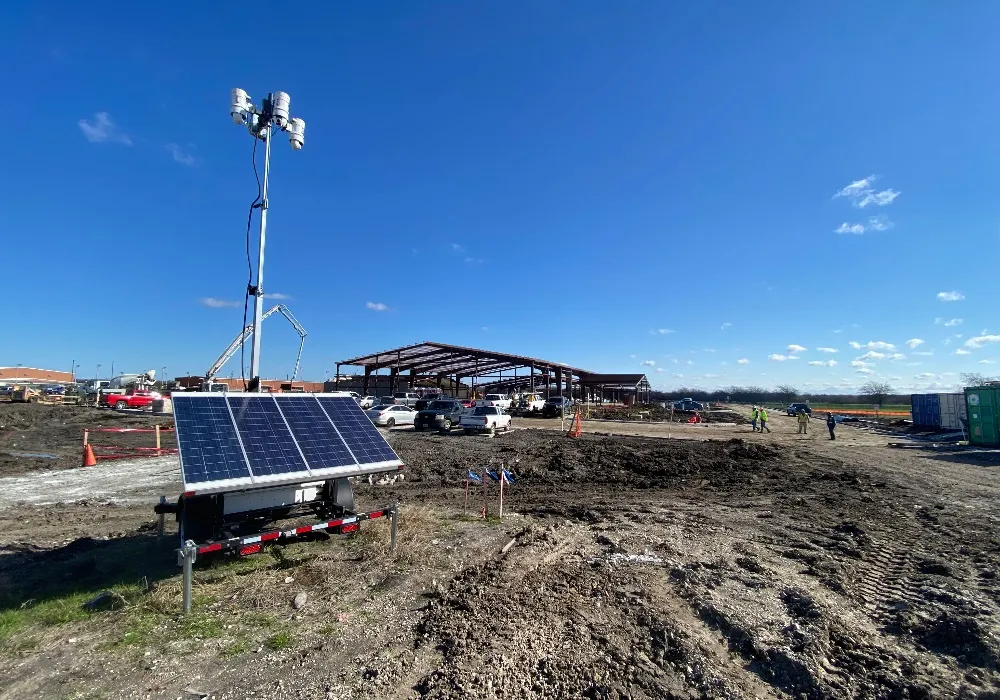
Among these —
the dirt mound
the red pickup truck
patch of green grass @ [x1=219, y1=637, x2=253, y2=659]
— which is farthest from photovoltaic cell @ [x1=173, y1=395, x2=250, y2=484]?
the red pickup truck

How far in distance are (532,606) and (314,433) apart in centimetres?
385

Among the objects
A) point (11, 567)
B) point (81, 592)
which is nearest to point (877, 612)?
point (81, 592)

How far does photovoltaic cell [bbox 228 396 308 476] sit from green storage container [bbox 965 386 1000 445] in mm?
29243

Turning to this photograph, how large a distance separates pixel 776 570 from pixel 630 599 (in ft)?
8.15

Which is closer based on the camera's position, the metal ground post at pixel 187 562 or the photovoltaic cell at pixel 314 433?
the metal ground post at pixel 187 562

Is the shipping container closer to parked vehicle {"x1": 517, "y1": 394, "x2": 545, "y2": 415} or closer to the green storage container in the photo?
the green storage container

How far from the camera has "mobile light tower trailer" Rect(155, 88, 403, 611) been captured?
5727mm

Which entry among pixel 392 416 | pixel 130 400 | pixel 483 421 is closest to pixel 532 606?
pixel 483 421

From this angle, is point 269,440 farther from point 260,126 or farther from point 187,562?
point 260,126

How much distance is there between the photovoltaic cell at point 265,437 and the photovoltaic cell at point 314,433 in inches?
5.4

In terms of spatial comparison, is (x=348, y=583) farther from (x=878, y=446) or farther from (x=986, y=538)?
(x=878, y=446)

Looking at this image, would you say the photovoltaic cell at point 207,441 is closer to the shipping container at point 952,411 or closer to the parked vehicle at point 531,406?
the shipping container at point 952,411

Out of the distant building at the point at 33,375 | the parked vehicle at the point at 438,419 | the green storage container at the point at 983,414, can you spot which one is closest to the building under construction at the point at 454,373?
the parked vehicle at the point at 438,419

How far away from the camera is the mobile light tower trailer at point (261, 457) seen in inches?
225
